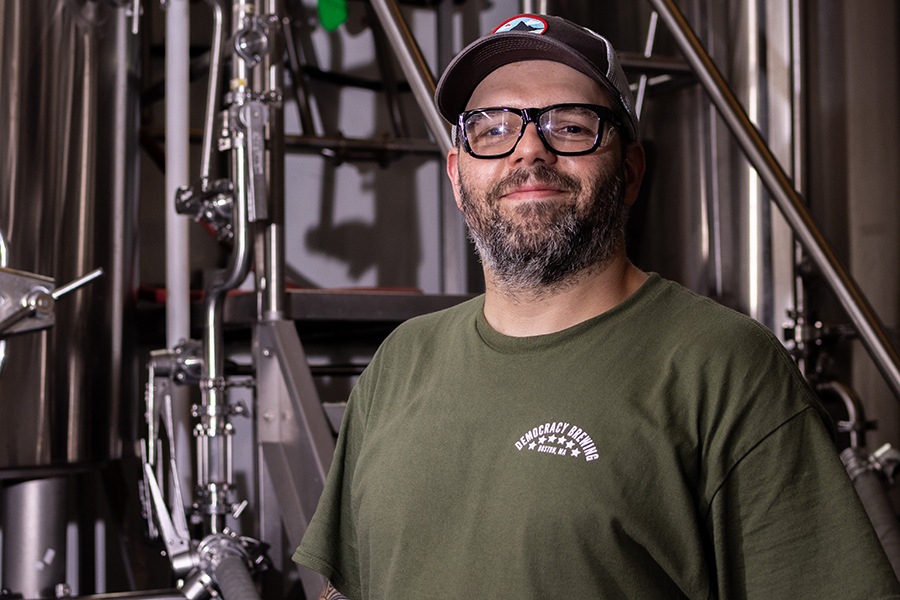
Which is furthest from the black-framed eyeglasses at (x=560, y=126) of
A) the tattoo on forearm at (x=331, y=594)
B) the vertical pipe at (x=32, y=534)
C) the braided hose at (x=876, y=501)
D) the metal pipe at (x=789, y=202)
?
the vertical pipe at (x=32, y=534)

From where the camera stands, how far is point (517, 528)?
106 centimetres

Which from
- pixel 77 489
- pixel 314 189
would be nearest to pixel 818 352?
pixel 314 189

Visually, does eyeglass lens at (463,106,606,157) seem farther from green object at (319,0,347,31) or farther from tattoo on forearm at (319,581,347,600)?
green object at (319,0,347,31)

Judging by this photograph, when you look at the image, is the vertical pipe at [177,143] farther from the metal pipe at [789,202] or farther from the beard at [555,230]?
the beard at [555,230]

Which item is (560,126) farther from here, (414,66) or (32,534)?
(32,534)

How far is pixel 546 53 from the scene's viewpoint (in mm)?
1202

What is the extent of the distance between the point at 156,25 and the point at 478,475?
216cm

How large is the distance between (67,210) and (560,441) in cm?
139

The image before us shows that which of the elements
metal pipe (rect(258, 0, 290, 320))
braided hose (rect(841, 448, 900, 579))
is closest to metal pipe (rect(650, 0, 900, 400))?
braided hose (rect(841, 448, 900, 579))

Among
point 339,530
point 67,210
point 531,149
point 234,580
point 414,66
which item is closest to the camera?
point 531,149

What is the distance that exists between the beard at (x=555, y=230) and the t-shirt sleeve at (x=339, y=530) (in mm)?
293

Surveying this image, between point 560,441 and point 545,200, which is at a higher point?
point 545,200

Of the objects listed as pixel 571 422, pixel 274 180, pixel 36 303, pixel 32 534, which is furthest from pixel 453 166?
pixel 32 534

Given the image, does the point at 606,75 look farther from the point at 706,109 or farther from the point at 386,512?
the point at 706,109
